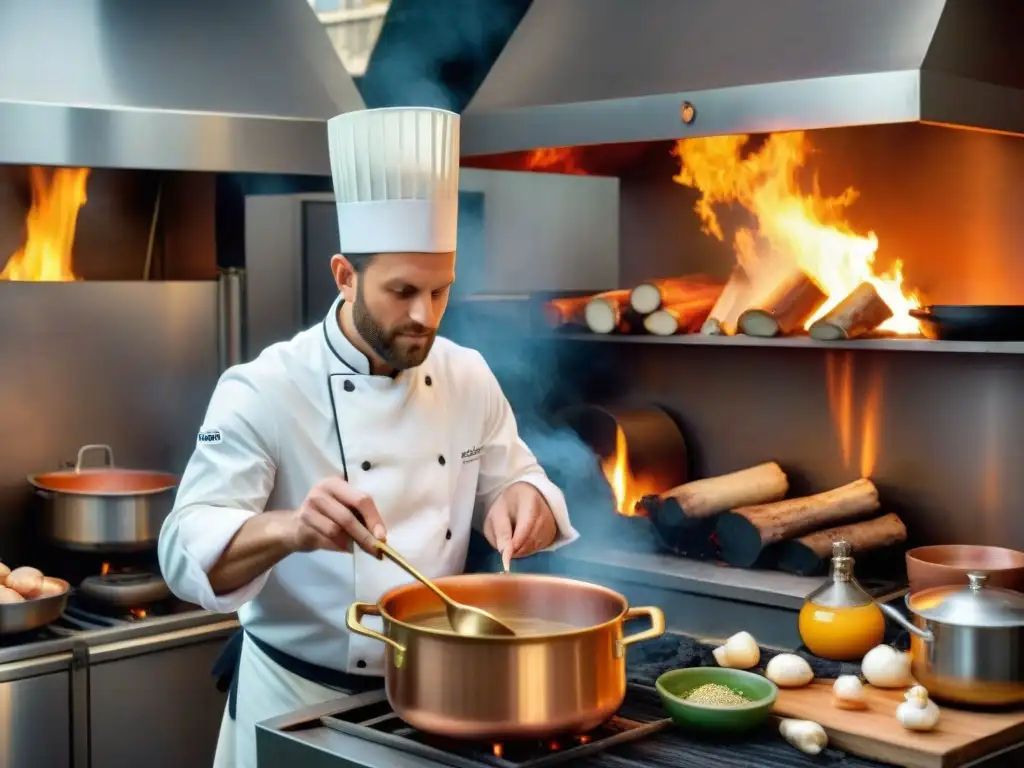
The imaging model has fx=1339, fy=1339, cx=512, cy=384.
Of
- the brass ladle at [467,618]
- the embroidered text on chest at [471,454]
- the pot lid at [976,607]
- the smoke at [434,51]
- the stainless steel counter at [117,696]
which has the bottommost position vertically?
the stainless steel counter at [117,696]

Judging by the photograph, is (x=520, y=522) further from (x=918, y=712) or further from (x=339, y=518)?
(x=918, y=712)

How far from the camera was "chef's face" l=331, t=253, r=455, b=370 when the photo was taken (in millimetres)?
2146

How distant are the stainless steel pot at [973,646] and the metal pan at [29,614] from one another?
72.6 inches

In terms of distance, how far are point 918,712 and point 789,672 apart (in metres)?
0.26

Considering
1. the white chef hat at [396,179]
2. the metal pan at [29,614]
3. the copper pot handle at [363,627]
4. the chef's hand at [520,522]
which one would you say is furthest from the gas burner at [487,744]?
the metal pan at [29,614]

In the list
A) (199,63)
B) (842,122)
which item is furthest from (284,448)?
(199,63)

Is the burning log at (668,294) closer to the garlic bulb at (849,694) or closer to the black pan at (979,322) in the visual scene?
the black pan at (979,322)

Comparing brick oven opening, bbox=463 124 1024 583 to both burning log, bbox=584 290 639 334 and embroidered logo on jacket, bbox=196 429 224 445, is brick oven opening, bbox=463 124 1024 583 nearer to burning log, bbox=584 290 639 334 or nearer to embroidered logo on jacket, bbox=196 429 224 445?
burning log, bbox=584 290 639 334

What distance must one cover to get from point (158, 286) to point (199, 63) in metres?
0.63

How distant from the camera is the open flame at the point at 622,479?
3.72 m

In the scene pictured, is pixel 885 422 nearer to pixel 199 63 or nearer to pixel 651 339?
pixel 651 339

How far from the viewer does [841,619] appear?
235cm

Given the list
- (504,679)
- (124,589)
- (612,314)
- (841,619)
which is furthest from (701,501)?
(504,679)

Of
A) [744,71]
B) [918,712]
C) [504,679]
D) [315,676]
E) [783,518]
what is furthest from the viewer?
[783,518]
